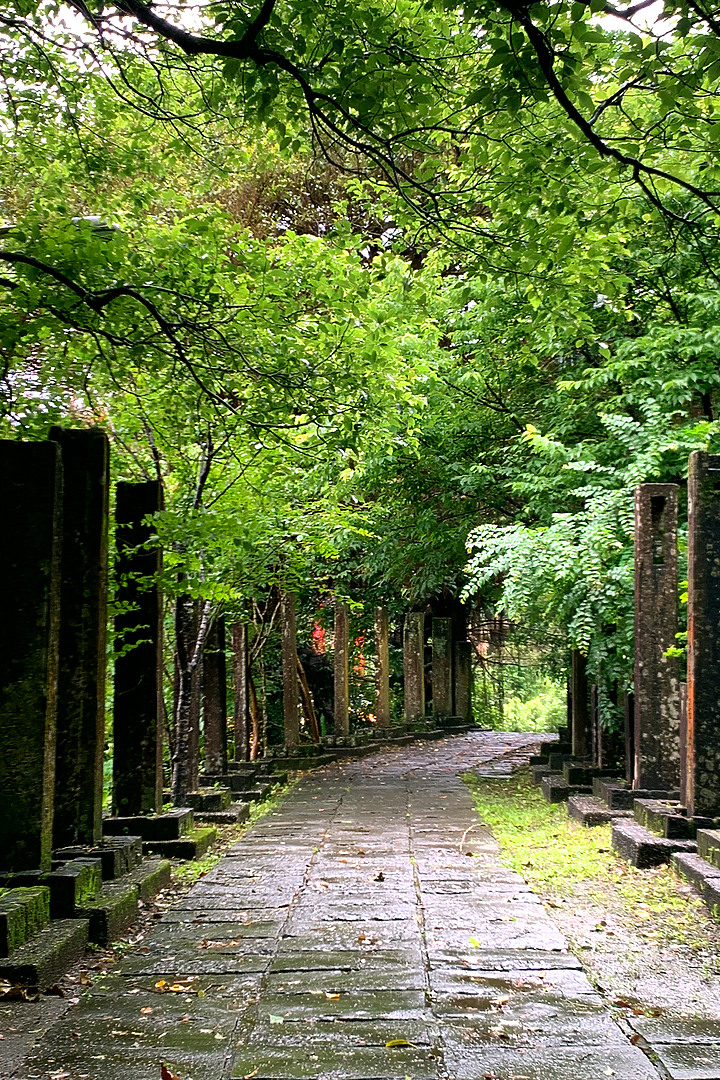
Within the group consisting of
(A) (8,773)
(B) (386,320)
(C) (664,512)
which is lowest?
(A) (8,773)

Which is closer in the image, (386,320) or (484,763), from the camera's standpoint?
(386,320)

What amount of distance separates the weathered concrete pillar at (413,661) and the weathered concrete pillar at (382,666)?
38.9 inches

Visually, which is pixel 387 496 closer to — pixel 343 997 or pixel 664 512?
pixel 664 512

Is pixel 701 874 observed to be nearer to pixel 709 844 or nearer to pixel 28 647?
pixel 709 844

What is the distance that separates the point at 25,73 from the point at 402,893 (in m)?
6.11

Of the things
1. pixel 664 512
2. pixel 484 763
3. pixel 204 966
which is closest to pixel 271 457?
pixel 664 512

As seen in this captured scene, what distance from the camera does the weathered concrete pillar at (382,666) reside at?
14297 mm

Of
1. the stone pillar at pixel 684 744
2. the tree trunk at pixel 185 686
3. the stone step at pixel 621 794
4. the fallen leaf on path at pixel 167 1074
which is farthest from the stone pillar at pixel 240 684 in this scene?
the fallen leaf on path at pixel 167 1074

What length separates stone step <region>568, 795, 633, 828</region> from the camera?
25.1 ft

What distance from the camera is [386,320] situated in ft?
23.2

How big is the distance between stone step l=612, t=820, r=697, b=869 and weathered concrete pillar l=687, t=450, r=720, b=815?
25cm

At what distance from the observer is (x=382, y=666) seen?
14.3m

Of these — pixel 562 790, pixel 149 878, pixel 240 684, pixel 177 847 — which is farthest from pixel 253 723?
pixel 149 878

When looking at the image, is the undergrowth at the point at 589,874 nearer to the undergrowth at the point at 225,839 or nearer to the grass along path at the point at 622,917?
the grass along path at the point at 622,917
